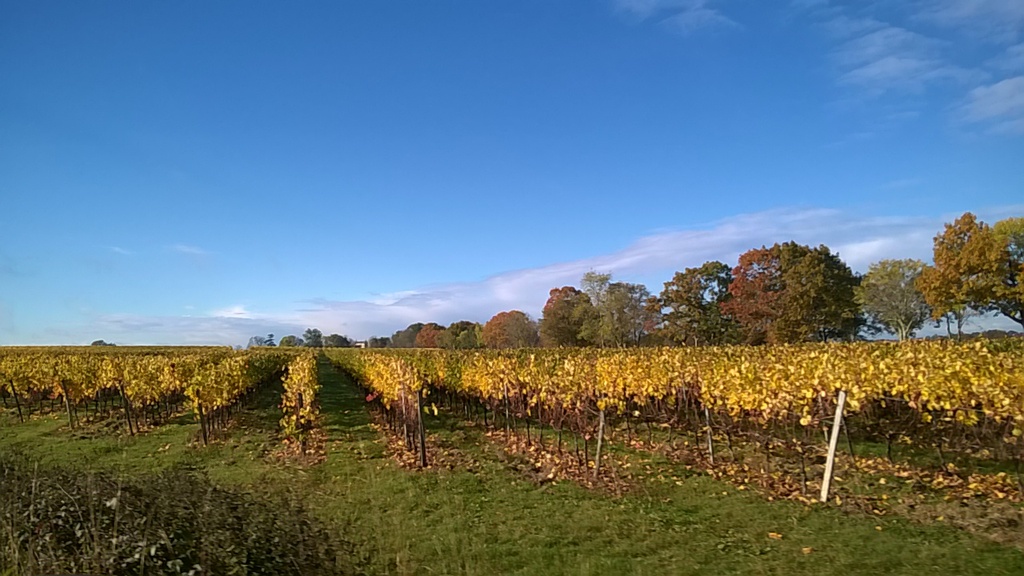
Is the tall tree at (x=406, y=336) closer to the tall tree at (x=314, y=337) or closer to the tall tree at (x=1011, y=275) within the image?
the tall tree at (x=314, y=337)

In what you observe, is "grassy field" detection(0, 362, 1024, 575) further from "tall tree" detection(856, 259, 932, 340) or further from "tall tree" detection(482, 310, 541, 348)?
"tall tree" detection(482, 310, 541, 348)

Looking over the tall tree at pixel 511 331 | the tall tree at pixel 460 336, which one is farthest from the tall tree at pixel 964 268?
the tall tree at pixel 460 336

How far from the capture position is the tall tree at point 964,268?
3669 centimetres

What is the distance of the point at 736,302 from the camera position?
51.2 metres

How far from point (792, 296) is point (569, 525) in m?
43.1

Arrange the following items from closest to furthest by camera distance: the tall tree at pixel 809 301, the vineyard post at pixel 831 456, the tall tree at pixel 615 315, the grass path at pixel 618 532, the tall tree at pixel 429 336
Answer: the grass path at pixel 618 532, the vineyard post at pixel 831 456, the tall tree at pixel 809 301, the tall tree at pixel 615 315, the tall tree at pixel 429 336

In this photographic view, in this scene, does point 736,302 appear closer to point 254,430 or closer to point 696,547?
point 254,430

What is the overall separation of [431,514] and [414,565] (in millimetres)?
2297

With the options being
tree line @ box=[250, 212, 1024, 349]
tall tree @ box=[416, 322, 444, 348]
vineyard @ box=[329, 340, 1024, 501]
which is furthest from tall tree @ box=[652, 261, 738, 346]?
tall tree @ box=[416, 322, 444, 348]

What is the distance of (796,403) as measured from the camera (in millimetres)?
10047

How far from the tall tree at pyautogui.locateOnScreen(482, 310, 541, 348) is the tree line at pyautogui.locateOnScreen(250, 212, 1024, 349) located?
11551mm

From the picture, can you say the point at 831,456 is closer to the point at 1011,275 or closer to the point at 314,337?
the point at 1011,275

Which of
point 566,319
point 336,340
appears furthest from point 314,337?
point 566,319

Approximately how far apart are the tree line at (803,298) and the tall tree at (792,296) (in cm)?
8
